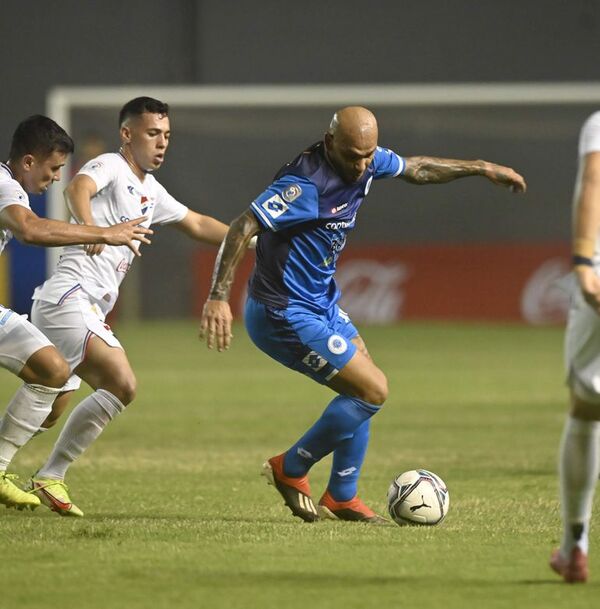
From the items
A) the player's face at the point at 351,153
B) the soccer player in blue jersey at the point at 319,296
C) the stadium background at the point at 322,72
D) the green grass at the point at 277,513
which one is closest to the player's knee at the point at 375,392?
the soccer player in blue jersey at the point at 319,296

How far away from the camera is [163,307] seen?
84.0 feet

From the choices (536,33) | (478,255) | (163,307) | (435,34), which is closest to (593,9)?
(536,33)

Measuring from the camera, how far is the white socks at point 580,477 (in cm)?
486

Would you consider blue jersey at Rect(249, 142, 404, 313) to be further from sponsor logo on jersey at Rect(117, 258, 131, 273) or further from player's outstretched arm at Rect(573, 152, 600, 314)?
player's outstretched arm at Rect(573, 152, 600, 314)

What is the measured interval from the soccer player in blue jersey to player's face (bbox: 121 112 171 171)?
0.95 m

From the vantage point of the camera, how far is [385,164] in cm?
679

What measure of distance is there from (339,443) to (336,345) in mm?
495

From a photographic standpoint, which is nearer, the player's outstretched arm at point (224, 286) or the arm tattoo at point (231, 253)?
the player's outstretched arm at point (224, 286)

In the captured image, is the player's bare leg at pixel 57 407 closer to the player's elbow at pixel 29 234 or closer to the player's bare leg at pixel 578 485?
the player's elbow at pixel 29 234

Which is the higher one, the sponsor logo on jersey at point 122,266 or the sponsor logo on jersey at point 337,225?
the sponsor logo on jersey at point 337,225

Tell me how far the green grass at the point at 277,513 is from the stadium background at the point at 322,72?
10.6 m

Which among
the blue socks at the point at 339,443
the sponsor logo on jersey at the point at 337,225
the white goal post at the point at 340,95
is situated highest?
the white goal post at the point at 340,95

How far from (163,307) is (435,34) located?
7.63m

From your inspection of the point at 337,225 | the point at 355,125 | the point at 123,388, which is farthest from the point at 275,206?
the point at 123,388
